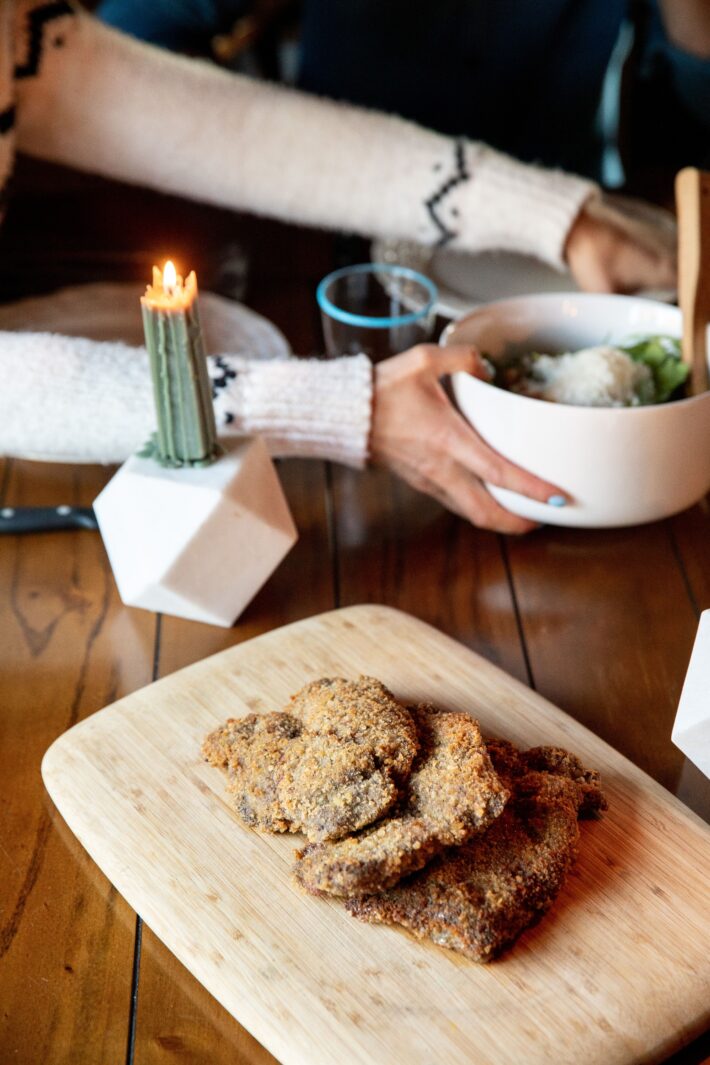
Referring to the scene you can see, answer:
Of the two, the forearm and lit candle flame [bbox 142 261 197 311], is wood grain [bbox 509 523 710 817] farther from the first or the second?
the forearm

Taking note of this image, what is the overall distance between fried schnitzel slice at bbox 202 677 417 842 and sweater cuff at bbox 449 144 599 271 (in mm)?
723

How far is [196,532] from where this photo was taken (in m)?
0.81

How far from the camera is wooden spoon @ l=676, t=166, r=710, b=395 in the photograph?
94 cm

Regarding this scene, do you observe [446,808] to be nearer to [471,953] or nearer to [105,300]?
[471,953]

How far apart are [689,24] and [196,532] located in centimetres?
114

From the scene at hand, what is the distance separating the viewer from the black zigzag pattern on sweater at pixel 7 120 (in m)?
1.16

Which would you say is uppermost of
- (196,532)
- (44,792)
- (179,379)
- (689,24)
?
(689,24)

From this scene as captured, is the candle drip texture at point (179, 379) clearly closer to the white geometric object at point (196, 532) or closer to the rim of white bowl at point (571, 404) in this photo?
the white geometric object at point (196, 532)

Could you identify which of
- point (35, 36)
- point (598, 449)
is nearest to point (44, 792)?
point (598, 449)

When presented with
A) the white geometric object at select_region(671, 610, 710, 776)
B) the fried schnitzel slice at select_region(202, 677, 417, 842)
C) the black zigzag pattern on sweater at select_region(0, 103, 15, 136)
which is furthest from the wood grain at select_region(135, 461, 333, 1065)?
the black zigzag pattern on sweater at select_region(0, 103, 15, 136)

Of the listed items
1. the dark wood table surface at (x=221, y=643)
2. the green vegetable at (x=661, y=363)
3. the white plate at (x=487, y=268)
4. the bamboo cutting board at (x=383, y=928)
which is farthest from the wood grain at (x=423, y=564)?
the white plate at (x=487, y=268)

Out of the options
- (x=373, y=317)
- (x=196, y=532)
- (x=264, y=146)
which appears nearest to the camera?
(x=196, y=532)

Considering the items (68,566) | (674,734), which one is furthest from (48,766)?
(674,734)

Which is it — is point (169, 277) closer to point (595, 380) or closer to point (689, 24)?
point (595, 380)
